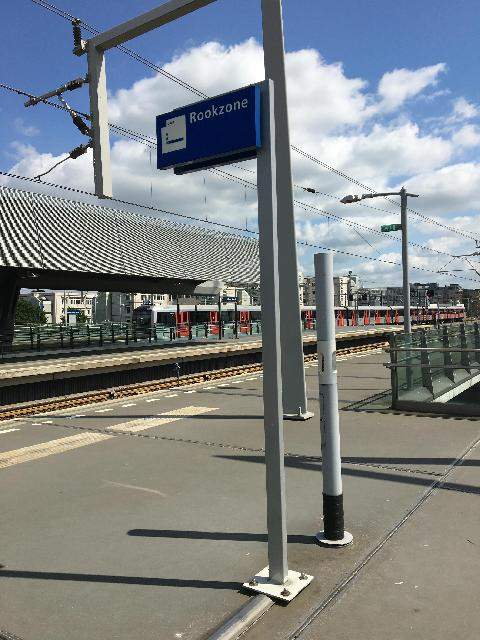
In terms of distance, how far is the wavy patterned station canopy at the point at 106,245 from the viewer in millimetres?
21328

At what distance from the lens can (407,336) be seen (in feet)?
35.1

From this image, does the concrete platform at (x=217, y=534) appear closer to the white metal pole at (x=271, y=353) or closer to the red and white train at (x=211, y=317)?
the white metal pole at (x=271, y=353)

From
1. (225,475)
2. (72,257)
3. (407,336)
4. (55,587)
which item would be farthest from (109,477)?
(72,257)

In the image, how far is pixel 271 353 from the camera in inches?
142

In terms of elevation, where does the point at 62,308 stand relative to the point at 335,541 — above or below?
above

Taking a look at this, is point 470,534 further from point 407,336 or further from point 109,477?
point 407,336

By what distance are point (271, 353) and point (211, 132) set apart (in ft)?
5.31

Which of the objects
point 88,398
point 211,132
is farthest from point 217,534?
point 88,398

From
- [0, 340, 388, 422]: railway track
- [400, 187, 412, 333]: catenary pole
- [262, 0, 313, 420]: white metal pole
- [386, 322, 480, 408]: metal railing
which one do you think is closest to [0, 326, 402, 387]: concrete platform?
[0, 340, 388, 422]: railway track

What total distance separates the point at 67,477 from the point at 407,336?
7.14m

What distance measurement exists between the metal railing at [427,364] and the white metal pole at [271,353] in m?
6.68

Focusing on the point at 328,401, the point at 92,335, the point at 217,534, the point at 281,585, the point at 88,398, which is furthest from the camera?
the point at 92,335

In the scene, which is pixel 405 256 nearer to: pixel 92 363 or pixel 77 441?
pixel 92 363

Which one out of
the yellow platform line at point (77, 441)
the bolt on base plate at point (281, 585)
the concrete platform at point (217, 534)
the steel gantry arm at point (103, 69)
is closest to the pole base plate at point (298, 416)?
the concrete platform at point (217, 534)
